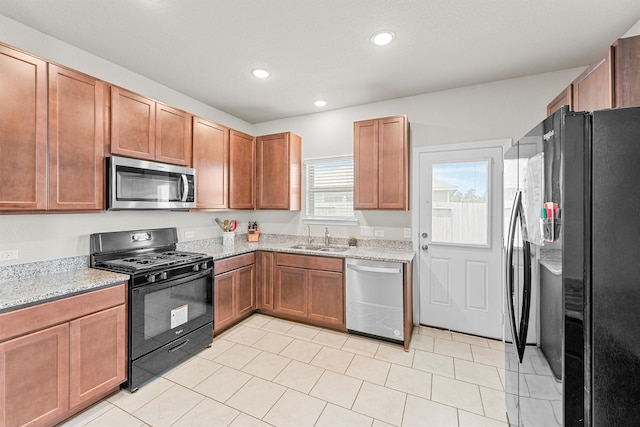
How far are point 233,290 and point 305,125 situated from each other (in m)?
2.44

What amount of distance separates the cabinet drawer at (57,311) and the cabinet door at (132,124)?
1.16m

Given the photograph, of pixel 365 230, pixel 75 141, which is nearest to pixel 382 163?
pixel 365 230

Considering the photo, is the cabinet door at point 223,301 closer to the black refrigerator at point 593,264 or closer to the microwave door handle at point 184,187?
the microwave door handle at point 184,187

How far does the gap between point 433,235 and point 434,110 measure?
4.80ft

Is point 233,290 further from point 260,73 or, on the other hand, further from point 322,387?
point 260,73

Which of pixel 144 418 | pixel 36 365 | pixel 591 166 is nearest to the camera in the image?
pixel 591 166

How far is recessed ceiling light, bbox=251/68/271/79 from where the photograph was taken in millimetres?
2735

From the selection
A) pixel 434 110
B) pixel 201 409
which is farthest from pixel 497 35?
pixel 201 409

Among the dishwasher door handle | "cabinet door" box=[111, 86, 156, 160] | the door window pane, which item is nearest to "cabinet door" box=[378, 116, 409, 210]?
the door window pane

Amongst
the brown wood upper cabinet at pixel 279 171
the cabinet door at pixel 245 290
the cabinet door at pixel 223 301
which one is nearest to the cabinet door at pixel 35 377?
the cabinet door at pixel 223 301

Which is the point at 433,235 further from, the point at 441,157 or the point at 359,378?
the point at 359,378

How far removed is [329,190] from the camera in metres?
3.86

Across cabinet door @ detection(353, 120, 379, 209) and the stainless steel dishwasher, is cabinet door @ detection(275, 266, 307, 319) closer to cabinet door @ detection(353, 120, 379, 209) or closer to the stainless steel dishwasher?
the stainless steel dishwasher

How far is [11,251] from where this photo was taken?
78.7 inches
